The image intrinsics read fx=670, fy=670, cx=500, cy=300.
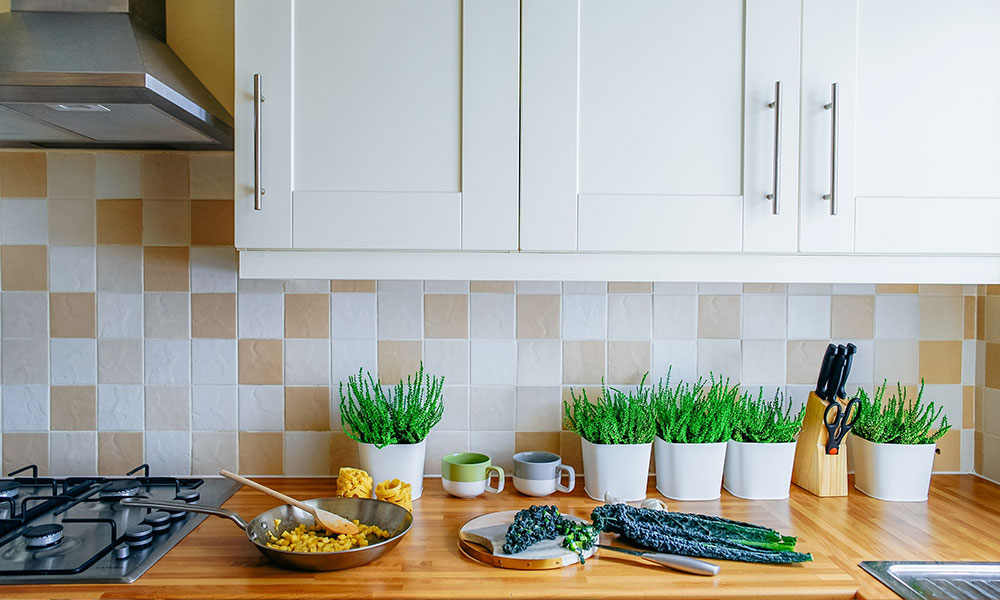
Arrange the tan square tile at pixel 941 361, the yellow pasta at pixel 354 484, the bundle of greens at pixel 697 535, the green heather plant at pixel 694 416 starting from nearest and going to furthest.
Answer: the bundle of greens at pixel 697 535, the yellow pasta at pixel 354 484, the green heather plant at pixel 694 416, the tan square tile at pixel 941 361

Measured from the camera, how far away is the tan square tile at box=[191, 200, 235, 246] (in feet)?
5.36

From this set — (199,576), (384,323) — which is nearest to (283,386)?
(384,323)

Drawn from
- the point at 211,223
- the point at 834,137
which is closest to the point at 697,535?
the point at 834,137

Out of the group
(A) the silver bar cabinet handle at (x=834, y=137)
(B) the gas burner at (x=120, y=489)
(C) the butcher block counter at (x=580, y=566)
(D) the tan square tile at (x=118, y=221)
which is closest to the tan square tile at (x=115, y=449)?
(B) the gas burner at (x=120, y=489)

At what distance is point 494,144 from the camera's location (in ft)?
4.32

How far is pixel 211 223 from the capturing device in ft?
5.36

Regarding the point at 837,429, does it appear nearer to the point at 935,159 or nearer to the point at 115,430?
the point at 935,159

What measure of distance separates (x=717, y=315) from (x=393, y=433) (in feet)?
2.81

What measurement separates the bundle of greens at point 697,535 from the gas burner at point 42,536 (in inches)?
38.5

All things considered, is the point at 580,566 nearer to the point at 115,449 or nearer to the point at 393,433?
the point at 393,433

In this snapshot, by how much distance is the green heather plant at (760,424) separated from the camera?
4.97 ft

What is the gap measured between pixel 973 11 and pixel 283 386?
5.64ft

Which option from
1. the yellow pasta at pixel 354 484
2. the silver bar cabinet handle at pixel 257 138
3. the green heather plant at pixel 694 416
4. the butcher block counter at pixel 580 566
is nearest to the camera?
the butcher block counter at pixel 580 566

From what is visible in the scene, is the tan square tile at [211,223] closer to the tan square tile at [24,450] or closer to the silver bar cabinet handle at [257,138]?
the silver bar cabinet handle at [257,138]
